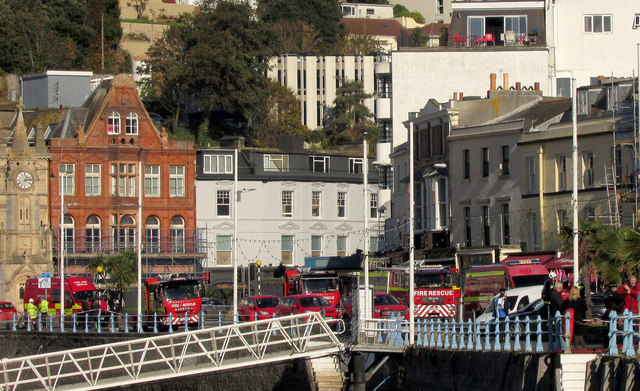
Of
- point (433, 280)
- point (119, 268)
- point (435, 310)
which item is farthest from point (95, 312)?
point (435, 310)

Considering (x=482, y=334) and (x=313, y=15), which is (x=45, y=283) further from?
(x=313, y=15)

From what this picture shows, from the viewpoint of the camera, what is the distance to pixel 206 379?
4994 cm

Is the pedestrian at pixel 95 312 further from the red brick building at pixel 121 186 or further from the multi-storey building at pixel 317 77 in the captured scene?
the multi-storey building at pixel 317 77

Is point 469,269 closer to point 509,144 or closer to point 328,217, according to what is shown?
point 509,144

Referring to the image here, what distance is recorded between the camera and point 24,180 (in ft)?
296

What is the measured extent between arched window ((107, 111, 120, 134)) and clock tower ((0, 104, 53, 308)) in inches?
181

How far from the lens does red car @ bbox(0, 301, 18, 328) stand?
70.3 metres

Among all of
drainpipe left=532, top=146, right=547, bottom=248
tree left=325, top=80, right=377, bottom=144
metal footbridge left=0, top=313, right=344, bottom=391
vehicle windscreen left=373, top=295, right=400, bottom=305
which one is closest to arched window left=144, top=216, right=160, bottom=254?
drainpipe left=532, top=146, right=547, bottom=248

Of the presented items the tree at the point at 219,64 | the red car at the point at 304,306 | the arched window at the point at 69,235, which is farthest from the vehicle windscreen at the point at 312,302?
the tree at the point at 219,64

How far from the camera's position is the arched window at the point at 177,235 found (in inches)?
3629

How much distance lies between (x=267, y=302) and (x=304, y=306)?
3.96m

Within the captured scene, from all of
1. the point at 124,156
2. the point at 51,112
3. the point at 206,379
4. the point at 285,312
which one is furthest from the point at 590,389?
the point at 51,112

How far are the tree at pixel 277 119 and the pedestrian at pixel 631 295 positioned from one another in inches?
3117

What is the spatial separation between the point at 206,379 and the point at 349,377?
1122cm
